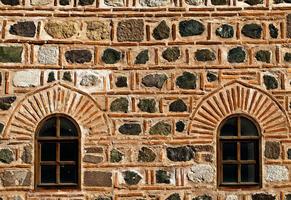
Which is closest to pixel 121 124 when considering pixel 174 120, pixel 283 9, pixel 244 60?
pixel 174 120

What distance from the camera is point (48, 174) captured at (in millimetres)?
9703

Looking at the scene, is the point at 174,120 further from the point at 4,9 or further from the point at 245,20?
the point at 4,9

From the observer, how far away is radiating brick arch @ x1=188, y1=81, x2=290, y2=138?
9656mm

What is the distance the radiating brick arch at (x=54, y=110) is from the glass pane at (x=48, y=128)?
95 millimetres

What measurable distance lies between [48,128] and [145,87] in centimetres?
131

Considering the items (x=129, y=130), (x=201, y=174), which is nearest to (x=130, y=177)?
(x=129, y=130)

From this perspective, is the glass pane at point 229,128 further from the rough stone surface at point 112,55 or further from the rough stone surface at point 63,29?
the rough stone surface at point 63,29

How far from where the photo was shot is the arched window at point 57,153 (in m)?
9.66

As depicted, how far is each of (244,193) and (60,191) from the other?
228cm

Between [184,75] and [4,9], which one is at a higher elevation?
[4,9]

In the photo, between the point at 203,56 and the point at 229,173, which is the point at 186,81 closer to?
the point at 203,56

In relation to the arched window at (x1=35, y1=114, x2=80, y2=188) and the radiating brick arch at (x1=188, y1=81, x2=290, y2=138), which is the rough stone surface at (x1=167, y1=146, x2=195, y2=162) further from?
the arched window at (x1=35, y1=114, x2=80, y2=188)

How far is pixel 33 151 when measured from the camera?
9609 millimetres

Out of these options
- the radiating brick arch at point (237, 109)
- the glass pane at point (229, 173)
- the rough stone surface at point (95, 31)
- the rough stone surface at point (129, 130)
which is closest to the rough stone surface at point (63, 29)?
the rough stone surface at point (95, 31)
